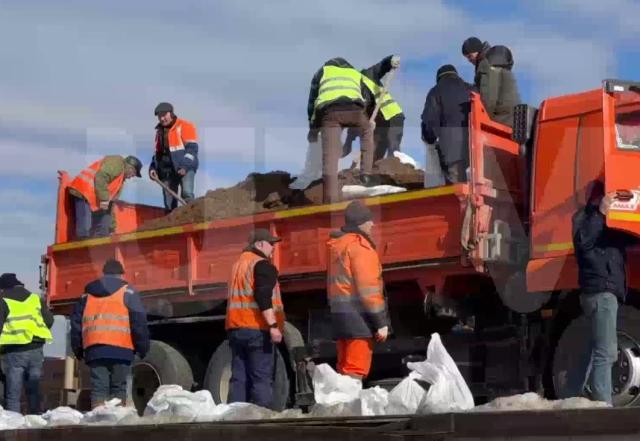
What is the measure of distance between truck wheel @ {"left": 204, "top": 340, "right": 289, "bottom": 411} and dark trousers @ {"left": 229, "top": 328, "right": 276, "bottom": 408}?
2.56 ft

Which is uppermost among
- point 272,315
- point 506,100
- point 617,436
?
point 506,100

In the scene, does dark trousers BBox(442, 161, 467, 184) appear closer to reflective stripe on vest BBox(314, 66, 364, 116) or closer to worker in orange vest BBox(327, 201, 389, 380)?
worker in orange vest BBox(327, 201, 389, 380)

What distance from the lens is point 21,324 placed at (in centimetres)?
1158

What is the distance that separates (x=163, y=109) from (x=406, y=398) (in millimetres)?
7764

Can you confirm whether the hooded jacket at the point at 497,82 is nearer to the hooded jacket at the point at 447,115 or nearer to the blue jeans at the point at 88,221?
the hooded jacket at the point at 447,115

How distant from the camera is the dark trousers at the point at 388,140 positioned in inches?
447

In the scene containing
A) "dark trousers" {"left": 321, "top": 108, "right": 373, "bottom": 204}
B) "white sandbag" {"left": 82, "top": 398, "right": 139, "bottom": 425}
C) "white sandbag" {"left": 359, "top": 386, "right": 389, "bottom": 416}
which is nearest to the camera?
"white sandbag" {"left": 359, "top": 386, "right": 389, "bottom": 416}

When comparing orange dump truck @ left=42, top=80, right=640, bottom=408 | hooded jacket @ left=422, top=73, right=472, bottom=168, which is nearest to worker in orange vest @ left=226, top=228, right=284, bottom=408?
orange dump truck @ left=42, top=80, right=640, bottom=408

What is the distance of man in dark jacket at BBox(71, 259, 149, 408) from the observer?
30.9 ft

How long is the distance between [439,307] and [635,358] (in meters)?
1.63

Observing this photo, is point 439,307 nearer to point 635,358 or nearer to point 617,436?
point 635,358

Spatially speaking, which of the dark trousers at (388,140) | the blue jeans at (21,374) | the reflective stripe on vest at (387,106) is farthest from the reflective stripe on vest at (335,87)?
the blue jeans at (21,374)

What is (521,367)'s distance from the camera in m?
8.76

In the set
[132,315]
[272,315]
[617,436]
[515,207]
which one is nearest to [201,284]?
[132,315]
